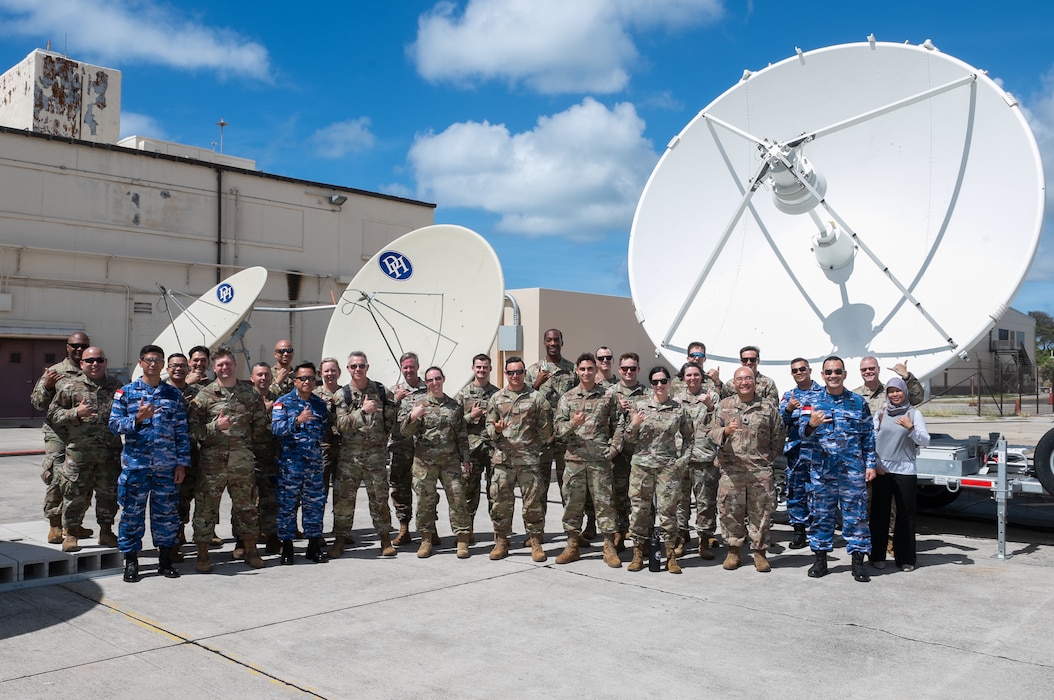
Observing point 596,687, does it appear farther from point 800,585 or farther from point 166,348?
point 166,348

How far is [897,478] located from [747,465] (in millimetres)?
1373

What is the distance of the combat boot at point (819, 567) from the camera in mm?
6945

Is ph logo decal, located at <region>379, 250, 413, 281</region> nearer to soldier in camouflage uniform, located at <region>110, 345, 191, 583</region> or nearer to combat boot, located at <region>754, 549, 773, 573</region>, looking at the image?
soldier in camouflage uniform, located at <region>110, 345, 191, 583</region>

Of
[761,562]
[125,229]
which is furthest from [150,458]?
[125,229]

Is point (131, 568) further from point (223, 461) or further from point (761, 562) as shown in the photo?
point (761, 562)

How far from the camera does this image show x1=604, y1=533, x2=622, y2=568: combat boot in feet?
24.1

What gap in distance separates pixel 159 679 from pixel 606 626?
8.86 ft

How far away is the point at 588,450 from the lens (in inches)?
294

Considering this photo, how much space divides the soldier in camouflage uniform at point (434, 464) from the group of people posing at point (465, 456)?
13 millimetres

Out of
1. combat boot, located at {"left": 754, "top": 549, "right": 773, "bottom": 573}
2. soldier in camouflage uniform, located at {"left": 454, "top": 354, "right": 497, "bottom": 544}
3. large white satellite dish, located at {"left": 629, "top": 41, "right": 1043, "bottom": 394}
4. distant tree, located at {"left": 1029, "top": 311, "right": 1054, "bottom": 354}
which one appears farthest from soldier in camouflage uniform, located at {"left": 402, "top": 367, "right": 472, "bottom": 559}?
distant tree, located at {"left": 1029, "top": 311, "right": 1054, "bottom": 354}

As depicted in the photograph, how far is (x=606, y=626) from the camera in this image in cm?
555

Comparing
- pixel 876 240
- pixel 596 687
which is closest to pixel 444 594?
pixel 596 687

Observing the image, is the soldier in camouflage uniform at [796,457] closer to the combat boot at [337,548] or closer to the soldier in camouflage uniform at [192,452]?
the combat boot at [337,548]

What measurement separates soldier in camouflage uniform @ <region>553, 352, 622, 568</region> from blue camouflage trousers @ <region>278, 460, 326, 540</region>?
217 centimetres
